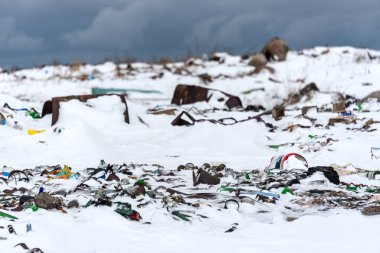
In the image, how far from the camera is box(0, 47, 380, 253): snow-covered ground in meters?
3.20

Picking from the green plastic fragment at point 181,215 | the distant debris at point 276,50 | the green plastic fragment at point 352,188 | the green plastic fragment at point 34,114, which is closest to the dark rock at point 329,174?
the green plastic fragment at point 352,188

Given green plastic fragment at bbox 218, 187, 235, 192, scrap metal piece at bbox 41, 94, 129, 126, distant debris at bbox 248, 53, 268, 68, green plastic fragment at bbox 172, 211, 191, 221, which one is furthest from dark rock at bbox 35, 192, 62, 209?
distant debris at bbox 248, 53, 268, 68

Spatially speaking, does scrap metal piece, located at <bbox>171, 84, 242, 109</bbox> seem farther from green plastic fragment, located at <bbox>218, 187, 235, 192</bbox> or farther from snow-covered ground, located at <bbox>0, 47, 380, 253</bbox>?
green plastic fragment, located at <bbox>218, 187, 235, 192</bbox>

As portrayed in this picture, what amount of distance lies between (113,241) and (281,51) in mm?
17860

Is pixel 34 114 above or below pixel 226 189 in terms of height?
above

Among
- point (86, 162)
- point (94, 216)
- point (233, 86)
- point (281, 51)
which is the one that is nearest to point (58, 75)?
point (233, 86)

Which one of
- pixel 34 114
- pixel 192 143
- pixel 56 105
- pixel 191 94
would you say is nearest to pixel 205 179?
pixel 192 143

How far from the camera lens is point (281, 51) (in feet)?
66.2

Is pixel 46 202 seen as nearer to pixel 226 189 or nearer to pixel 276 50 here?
pixel 226 189

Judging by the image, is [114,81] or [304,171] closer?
[304,171]

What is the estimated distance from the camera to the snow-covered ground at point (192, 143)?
3199 mm

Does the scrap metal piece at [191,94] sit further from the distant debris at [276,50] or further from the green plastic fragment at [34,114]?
the distant debris at [276,50]

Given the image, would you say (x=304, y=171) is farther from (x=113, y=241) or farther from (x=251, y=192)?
(x=113, y=241)

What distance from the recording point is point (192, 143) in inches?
325
